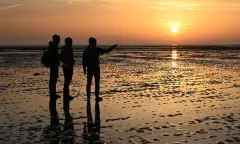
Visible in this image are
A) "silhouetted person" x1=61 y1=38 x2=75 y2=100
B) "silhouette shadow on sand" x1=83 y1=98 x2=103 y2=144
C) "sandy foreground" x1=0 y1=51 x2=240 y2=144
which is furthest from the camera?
"silhouetted person" x1=61 y1=38 x2=75 y2=100

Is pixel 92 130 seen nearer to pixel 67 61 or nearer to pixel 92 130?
pixel 92 130

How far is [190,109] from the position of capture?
10898 millimetres

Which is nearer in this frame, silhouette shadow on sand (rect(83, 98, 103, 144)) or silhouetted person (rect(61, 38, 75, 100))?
silhouette shadow on sand (rect(83, 98, 103, 144))

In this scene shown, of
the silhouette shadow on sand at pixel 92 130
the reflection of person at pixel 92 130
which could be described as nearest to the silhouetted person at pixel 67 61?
the silhouette shadow on sand at pixel 92 130

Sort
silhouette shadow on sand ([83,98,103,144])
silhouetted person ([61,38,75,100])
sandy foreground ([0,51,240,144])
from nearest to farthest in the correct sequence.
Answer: silhouette shadow on sand ([83,98,103,144])
sandy foreground ([0,51,240,144])
silhouetted person ([61,38,75,100])

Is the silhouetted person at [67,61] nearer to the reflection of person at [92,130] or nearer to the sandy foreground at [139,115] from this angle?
the sandy foreground at [139,115]

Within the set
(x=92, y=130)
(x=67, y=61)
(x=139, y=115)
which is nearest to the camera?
(x=92, y=130)

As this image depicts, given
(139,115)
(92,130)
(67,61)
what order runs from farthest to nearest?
(67,61) < (139,115) < (92,130)

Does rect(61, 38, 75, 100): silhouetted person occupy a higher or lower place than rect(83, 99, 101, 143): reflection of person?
higher

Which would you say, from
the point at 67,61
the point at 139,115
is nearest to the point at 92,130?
the point at 139,115

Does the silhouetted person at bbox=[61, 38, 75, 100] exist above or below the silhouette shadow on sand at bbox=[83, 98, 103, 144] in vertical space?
above

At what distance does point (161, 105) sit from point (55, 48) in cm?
400

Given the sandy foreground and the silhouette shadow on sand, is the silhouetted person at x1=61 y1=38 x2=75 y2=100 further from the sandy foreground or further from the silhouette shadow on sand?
the silhouette shadow on sand

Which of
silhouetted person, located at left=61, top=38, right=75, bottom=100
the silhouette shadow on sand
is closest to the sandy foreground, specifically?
the silhouette shadow on sand
